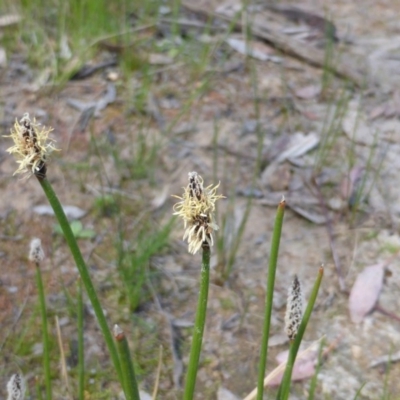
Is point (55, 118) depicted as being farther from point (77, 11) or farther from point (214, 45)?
point (214, 45)

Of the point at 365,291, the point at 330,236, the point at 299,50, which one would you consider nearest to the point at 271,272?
the point at 365,291

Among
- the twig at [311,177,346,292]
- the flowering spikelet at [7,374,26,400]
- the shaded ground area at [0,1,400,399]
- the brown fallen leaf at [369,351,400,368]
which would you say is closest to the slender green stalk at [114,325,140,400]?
the flowering spikelet at [7,374,26,400]

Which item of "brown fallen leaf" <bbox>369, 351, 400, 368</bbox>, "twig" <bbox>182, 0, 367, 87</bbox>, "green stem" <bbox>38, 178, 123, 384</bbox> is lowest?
"brown fallen leaf" <bbox>369, 351, 400, 368</bbox>

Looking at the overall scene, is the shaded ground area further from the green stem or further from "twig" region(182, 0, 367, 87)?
the green stem

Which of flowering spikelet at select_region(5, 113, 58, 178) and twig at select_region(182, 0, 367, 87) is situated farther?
twig at select_region(182, 0, 367, 87)

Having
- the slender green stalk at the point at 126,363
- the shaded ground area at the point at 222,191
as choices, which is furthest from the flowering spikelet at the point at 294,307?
the shaded ground area at the point at 222,191

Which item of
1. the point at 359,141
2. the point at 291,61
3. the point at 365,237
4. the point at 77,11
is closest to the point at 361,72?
the point at 291,61

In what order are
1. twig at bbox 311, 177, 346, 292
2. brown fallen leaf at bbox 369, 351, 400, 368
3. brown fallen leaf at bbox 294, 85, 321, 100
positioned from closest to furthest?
1. brown fallen leaf at bbox 369, 351, 400, 368
2. twig at bbox 311, 177, 346, 292
3. brown fallen leaf at bbox 294, 85, 321, 100

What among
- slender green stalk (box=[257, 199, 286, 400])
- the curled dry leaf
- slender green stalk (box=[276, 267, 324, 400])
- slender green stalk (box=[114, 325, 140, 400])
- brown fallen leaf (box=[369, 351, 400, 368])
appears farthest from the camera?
the curled dry leaf
